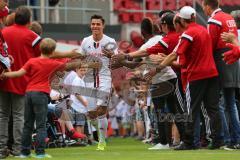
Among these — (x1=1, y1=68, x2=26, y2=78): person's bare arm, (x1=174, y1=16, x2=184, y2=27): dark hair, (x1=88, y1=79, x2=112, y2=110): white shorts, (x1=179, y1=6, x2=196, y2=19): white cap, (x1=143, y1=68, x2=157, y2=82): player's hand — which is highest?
(x1=179, y1=6, x2=196, y2=19): white cap

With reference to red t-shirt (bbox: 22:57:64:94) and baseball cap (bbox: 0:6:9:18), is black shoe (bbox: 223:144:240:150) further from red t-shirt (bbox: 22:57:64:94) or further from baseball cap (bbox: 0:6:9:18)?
baseball cap (bbox: 0:6:9:18)

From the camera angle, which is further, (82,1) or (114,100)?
(82,1)

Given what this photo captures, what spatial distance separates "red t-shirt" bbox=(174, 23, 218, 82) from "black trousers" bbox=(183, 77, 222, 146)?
144 millimetres

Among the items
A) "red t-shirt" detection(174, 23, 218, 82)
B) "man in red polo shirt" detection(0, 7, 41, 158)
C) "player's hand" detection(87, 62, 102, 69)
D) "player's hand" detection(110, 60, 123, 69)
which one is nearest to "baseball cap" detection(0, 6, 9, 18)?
"man in red polo shirt" detection(0, 7, 41, 158)

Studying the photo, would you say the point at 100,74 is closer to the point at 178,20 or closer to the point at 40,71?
the point at 178,20

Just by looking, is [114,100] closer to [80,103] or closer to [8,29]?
[80,103]

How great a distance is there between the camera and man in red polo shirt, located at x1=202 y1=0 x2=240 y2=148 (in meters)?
13.9

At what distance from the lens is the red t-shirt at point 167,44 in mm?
14461

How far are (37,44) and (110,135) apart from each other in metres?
16.6

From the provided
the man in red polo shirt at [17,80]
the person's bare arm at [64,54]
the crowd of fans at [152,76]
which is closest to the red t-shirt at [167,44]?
the crowd of fans at [152,76]

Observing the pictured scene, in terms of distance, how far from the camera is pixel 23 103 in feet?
42.5

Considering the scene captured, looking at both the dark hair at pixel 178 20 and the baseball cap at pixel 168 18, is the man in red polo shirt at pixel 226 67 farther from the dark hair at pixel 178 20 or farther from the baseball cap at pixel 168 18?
the baseball cap at pixel 168 18

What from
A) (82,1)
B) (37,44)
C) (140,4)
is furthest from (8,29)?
(140,4)

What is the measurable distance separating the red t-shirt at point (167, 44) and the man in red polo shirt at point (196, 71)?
60 cm
